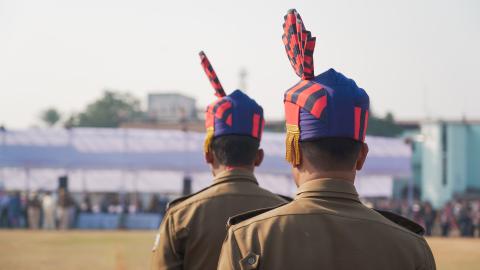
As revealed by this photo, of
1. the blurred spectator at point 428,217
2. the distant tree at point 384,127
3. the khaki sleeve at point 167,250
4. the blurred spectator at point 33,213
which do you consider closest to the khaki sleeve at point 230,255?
the khaki sleeve at point 167,250

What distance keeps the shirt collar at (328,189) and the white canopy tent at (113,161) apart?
24230mm

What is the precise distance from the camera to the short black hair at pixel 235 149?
13.9ft

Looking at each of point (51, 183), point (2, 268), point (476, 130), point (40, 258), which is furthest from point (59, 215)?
point (476, 130)

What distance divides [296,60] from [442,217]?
27.3m

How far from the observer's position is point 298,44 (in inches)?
102

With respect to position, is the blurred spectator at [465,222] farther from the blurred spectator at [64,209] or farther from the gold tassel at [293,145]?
the gold tassel at [293,145]

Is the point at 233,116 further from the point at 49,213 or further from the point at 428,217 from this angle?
the point at 428,217

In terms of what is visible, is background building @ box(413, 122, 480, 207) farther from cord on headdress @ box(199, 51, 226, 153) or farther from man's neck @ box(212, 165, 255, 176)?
man's neck @ box(212, 165, 255, 176)

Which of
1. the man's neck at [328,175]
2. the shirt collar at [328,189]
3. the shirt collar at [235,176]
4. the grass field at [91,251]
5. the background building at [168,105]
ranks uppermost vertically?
the background building at [168,105]

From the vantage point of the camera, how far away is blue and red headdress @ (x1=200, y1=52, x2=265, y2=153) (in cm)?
448

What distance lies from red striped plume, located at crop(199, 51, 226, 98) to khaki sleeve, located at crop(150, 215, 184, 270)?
1.28 metres

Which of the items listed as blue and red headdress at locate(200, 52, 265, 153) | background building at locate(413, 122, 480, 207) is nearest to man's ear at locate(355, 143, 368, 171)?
blue and red headdress at locate(200, 52, 265, 153)

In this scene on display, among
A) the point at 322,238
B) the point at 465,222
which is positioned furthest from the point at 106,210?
the point at 322,238

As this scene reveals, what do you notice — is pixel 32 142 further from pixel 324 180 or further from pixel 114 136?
pixel 324 180
